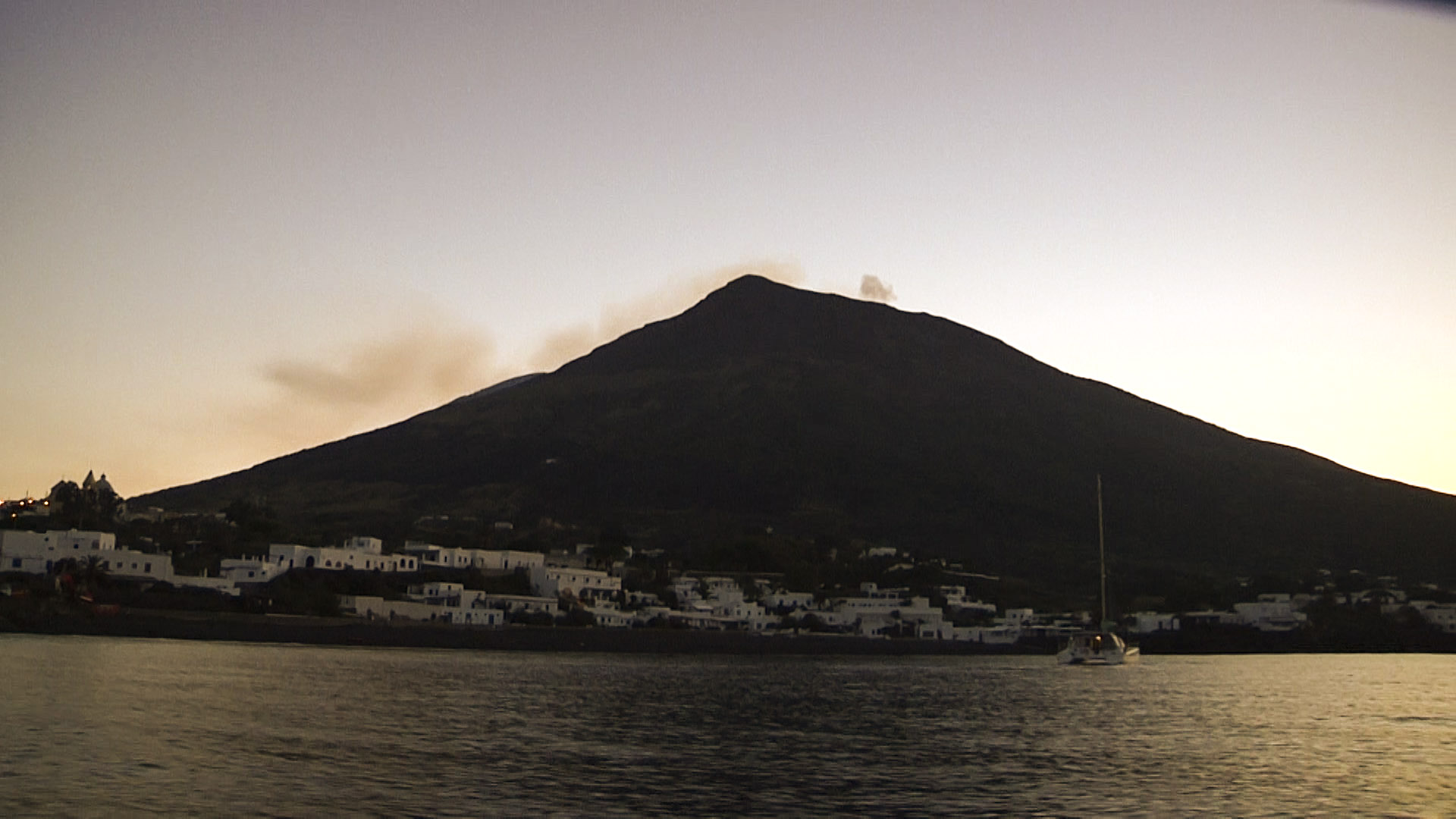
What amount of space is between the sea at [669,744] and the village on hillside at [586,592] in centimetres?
2985

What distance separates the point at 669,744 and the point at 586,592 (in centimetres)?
8098

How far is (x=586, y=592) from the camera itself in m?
115

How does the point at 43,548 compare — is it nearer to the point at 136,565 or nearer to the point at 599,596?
the point at 136,565

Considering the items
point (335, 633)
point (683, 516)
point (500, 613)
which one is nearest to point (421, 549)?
point (500, 613)

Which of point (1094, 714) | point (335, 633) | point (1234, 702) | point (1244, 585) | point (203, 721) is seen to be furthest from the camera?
point (1244, 585)

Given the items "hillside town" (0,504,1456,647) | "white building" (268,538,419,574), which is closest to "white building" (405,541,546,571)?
"hillside town" (0,504,1456,647)

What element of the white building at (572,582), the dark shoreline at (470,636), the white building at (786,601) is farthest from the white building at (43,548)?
the white building at (786,601)

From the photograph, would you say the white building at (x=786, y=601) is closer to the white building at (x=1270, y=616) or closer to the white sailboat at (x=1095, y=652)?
the white sailboat at (x=1095, y=652)

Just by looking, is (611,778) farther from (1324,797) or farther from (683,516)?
(683,516)

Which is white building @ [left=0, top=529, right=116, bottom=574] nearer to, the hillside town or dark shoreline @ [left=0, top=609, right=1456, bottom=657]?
the hillside town

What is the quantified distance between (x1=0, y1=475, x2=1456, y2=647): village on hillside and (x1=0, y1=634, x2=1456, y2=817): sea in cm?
2985

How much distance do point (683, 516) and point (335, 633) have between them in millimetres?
92124

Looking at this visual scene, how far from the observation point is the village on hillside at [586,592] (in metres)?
94.8

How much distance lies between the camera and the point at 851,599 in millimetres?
125375
